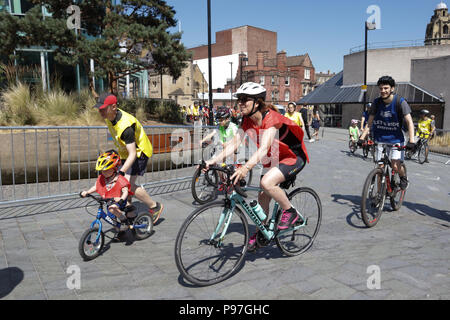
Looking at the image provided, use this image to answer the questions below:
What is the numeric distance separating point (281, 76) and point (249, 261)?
2935 inches

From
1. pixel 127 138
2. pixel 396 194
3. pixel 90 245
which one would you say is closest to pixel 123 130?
pixel 127 138

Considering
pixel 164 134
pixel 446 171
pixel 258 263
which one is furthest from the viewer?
pixel 446 171

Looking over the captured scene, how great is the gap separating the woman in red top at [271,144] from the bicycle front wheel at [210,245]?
11.2 inches

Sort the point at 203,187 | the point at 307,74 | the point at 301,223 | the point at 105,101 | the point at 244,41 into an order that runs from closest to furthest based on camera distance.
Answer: the point at 301,223, the point at 105,101, the point at 203,187, the point at 307,74, the point at 244,41

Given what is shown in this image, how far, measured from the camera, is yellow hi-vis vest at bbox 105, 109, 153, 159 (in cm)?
436

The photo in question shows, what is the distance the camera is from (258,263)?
3.80 metres

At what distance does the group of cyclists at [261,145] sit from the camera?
350cm

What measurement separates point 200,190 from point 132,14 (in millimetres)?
9834

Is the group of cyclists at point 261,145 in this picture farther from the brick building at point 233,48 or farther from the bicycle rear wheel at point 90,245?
the brick building at point 233,48

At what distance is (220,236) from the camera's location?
131 inches

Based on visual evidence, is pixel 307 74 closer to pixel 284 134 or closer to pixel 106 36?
pixel 106 36

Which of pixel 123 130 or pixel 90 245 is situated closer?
pixel 90 245

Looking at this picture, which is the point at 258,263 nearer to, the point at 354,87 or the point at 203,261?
the point at 203,261

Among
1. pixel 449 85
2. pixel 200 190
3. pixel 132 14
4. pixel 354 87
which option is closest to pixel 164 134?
pixel 200 190
